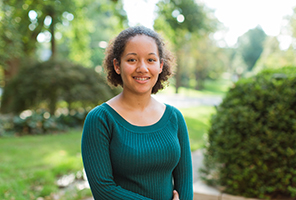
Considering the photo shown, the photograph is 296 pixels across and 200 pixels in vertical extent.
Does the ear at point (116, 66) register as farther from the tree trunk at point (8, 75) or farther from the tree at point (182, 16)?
the tree at point (182, 16)

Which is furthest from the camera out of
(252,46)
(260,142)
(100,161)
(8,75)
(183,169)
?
(252,46)

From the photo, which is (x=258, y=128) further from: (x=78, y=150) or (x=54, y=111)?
(x=54, y=111)

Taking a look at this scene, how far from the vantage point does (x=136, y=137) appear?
1.54m

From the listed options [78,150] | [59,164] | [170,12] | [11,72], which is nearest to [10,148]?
[78,150]

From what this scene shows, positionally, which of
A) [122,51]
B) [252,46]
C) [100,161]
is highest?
[252,46]

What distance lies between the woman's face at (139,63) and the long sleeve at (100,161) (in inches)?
11.5

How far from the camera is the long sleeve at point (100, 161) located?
144 cm

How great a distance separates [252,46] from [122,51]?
6258cm

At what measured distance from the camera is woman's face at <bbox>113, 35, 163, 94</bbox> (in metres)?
1.57

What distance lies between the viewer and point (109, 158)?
1478mm

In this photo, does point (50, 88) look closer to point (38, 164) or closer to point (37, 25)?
point (37, 25)

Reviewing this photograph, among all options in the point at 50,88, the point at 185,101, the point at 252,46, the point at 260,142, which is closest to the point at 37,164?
the point at 260,142

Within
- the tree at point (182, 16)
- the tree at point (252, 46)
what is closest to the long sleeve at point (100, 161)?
the tree at point (182, 16)

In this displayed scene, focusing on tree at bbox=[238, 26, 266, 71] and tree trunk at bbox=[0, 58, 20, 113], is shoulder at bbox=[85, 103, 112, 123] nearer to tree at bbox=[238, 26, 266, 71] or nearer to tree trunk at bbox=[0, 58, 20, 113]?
tree trunk at bbox=[0, 58, 20, 113]
